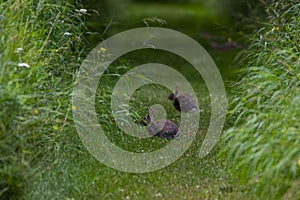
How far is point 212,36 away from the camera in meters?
15.2

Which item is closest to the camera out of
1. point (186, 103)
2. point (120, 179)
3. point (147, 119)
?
point (120, 179)

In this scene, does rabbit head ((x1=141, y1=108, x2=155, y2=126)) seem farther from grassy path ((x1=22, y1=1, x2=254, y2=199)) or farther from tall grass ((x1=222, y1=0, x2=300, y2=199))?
tall grass ((x1=222, y1=0, x2=300, y2=199))

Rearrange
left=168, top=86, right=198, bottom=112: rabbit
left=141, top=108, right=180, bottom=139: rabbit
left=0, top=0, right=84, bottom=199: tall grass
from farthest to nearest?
1. left=168, top=86, right=198, bottom=112: rabbit
2. left=141, top=108, right=180, bottom=139: rabbit
3. left=0, top=0, right=84, bottom=199: tall grass

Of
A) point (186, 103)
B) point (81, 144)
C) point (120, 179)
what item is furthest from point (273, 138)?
point (186, 103)

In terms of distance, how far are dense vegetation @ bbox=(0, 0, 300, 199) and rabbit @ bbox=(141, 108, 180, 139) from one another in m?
0.24

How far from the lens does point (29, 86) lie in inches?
207

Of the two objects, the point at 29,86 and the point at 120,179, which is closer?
the point at 29,86

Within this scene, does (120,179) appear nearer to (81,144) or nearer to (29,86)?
(81,144)

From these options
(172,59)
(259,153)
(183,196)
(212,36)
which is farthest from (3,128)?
(212,36)

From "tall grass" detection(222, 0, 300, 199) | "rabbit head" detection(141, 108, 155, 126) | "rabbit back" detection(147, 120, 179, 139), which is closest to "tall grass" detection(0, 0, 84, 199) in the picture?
"rabbit head" detection(141, 108, 155, 126)

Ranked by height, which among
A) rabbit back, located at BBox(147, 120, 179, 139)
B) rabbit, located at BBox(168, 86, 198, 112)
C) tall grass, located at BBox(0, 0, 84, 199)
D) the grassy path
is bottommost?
rabbit, located at BBox(168, 86, 198, 112)

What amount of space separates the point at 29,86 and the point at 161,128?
2.14 m

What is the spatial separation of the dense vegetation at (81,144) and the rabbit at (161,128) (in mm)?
243

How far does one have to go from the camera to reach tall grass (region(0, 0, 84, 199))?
477 cm
